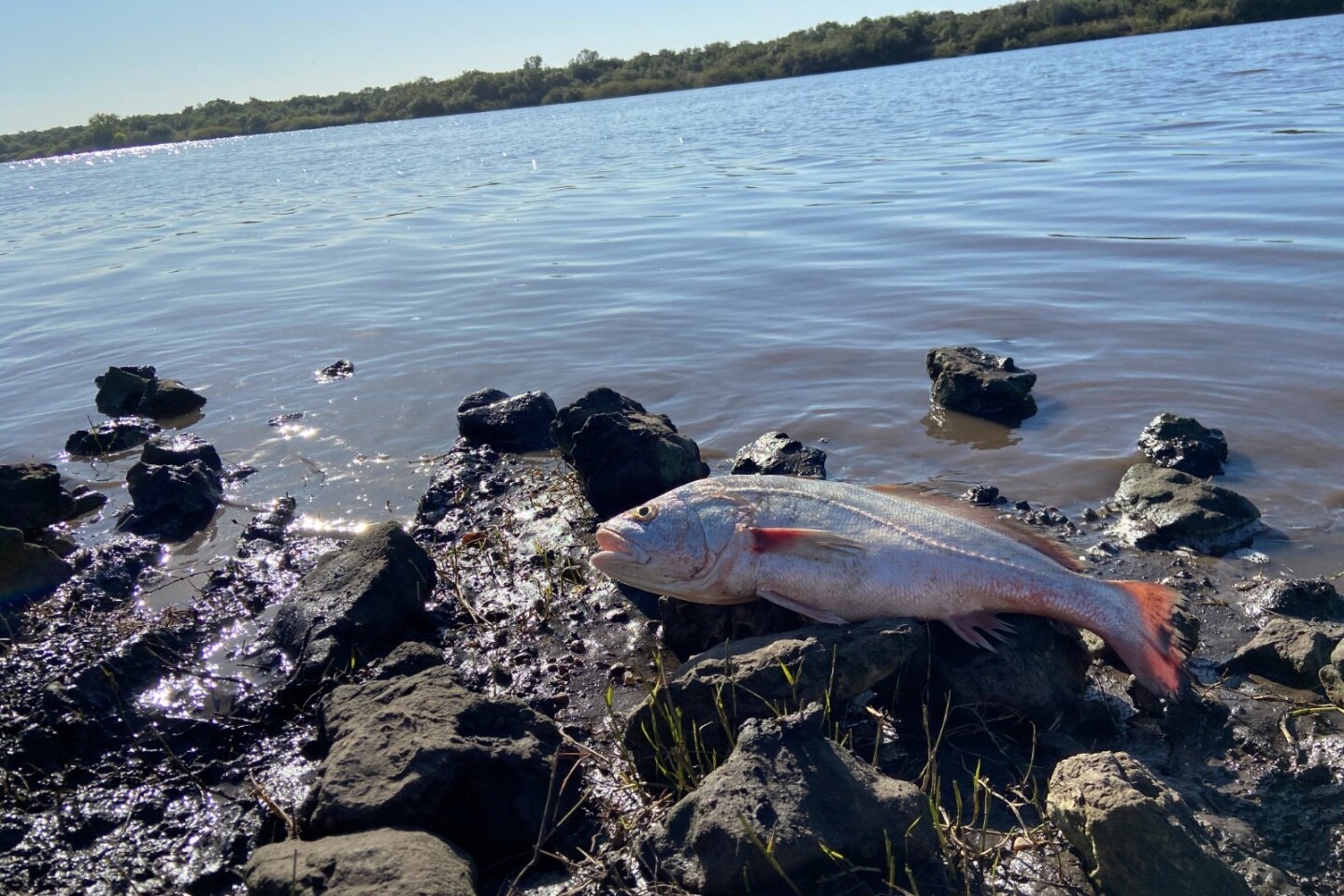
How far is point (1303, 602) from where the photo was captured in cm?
548

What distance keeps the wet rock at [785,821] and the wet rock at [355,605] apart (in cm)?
254

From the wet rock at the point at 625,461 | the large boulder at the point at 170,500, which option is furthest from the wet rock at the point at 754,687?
the large boulder at the point at 170,500

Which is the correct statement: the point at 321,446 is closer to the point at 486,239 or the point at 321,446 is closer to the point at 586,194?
the point at 486,239

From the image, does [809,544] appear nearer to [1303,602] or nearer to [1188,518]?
[1303,602]

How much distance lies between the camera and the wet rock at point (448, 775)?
3941 mm

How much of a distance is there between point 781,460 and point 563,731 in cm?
309

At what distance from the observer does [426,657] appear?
17.0ft

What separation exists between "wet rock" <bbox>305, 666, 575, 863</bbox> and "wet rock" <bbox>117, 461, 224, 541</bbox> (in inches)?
173

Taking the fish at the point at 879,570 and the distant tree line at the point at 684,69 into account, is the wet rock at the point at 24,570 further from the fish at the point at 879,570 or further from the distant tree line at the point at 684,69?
the distant tree line at the point at 684,69

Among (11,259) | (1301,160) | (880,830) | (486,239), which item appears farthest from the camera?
(11,259)

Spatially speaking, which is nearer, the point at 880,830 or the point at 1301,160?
the point at 880,830

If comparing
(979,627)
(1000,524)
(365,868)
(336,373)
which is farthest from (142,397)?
(979,627)

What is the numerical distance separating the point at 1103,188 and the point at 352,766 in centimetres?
1761

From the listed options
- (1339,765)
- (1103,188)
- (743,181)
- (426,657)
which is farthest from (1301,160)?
(426,657)
